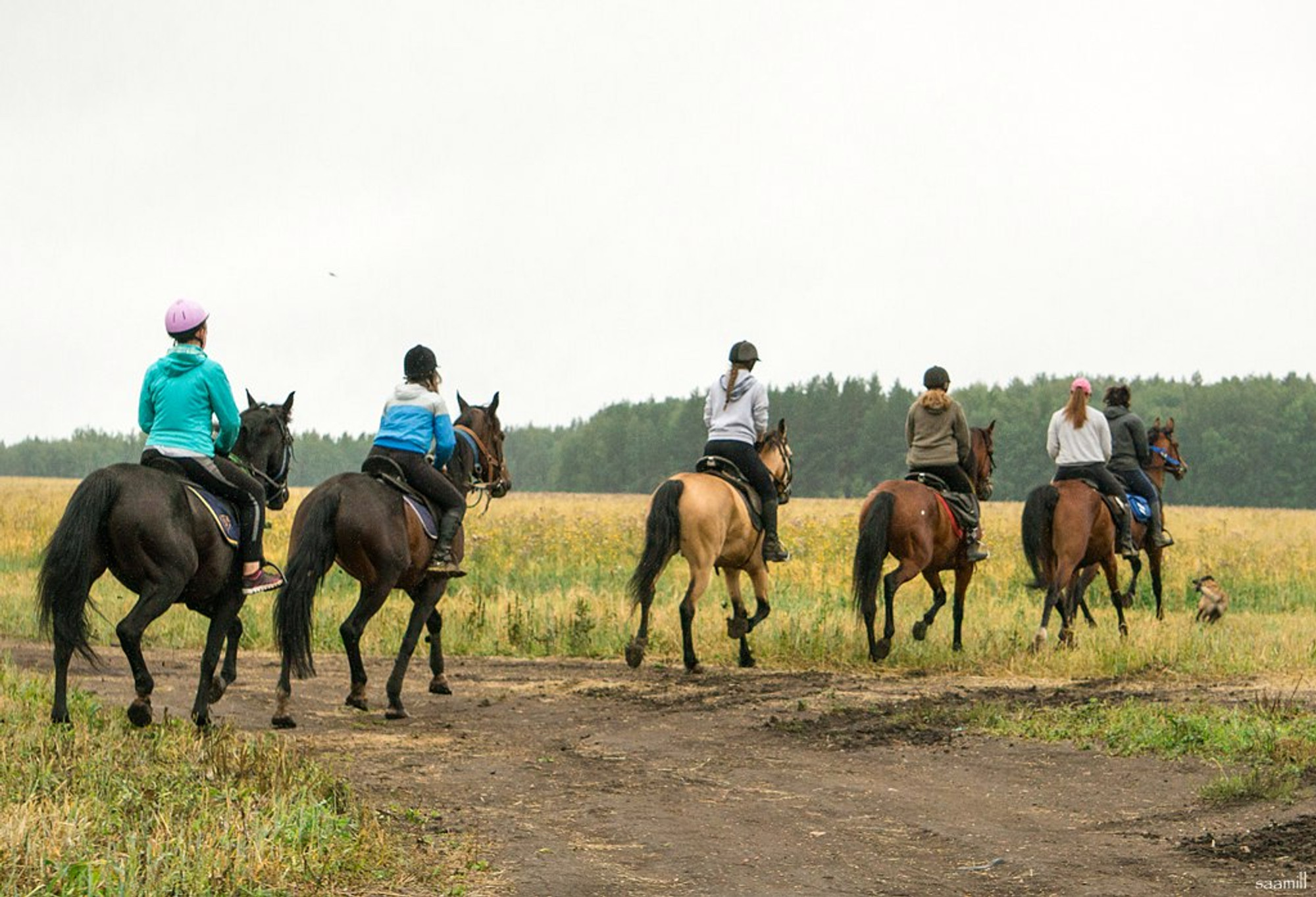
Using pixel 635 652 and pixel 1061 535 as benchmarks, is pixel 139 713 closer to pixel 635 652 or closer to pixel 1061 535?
pixel 635 652

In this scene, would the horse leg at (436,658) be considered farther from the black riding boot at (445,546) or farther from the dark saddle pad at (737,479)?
the dark saddle pad at (737,479)

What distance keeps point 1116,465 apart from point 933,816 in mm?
10820

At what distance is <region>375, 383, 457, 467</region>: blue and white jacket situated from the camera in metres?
11.9

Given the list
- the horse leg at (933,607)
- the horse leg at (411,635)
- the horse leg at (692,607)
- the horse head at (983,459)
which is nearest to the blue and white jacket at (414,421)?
the horse leg at (411,635)

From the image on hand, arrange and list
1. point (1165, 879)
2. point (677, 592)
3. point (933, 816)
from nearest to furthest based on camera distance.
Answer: point (1165, 879) → point (933, 816) → point (677, 592)

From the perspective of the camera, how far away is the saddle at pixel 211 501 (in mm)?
9969

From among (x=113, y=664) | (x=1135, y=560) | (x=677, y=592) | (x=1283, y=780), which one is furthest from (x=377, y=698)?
(x=1135, y=560)

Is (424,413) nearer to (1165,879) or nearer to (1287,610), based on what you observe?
(1165,879)

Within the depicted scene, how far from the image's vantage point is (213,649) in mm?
10289

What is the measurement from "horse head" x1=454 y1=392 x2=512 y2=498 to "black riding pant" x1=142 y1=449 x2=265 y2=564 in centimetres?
300

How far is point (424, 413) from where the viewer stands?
11.9m

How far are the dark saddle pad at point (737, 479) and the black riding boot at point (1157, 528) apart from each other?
559 centimetres

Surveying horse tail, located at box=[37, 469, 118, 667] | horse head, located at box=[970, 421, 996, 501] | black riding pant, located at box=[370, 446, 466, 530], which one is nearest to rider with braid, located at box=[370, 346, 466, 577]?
black riding pant, located at box=[370, 446, 466, 530]

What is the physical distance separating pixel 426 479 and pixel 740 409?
408 cm
